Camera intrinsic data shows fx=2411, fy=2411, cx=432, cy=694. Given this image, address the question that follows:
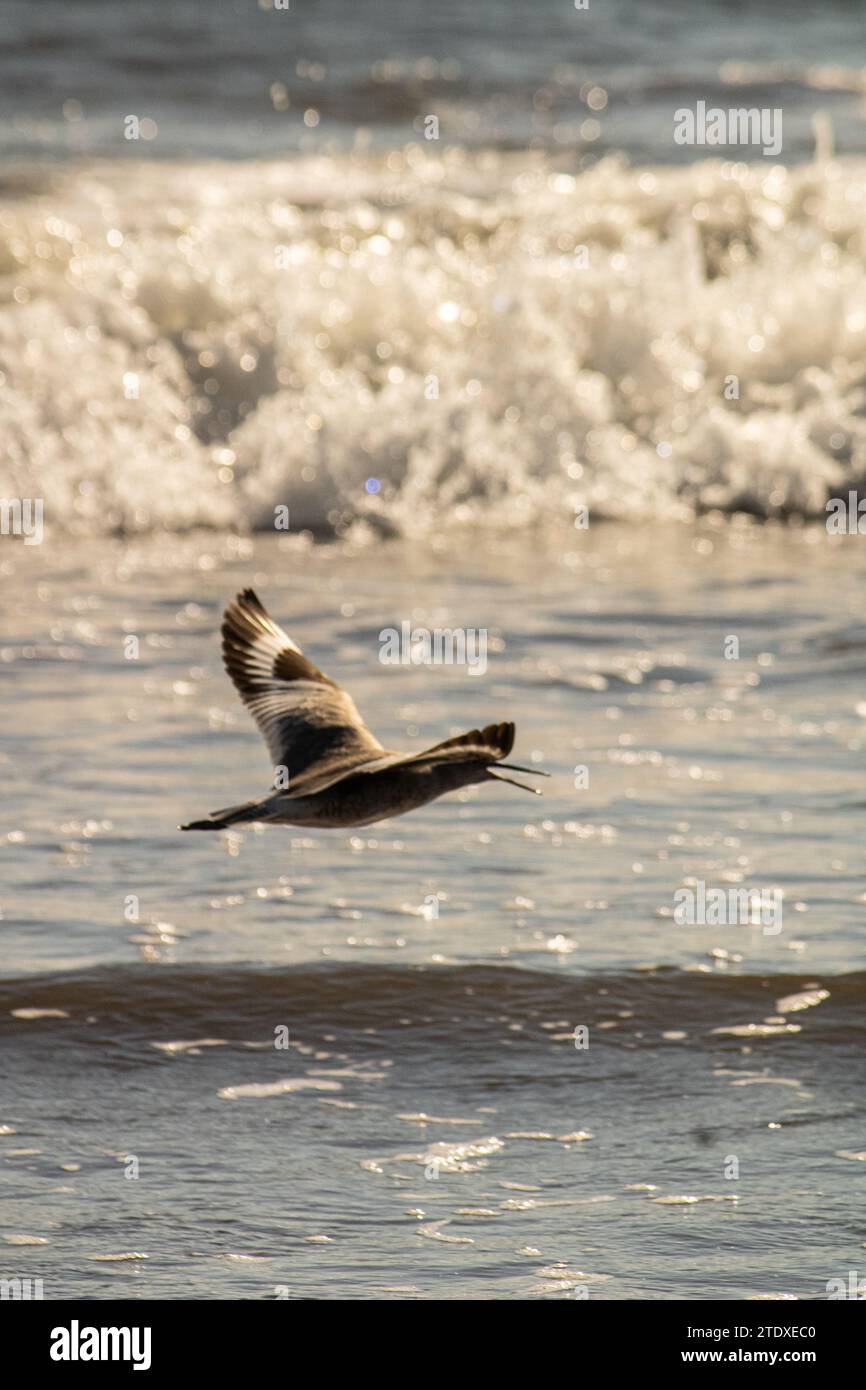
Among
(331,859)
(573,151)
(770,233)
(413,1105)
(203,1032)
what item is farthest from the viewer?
(573,151)

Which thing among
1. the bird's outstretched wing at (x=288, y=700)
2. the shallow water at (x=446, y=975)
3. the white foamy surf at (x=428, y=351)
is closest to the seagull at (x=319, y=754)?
the bird's outstretched wing at (x=288, y=700)

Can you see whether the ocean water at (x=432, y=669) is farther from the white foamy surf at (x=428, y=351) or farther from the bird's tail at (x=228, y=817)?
the bird's tail at (x=228, y=817)

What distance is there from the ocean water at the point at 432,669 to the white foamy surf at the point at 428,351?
27mm

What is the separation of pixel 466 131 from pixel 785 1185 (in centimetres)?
1273

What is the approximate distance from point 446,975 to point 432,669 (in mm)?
2630

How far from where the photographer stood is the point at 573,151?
15508mm

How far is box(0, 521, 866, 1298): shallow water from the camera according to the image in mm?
4156

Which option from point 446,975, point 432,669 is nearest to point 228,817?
point 446,975

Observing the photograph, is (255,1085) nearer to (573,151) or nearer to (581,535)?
(581,535)

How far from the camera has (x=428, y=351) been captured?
11680 millimetres

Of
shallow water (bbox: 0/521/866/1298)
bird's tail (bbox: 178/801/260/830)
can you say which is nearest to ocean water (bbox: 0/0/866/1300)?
shallow water (bbox: 0/521/866/1298)

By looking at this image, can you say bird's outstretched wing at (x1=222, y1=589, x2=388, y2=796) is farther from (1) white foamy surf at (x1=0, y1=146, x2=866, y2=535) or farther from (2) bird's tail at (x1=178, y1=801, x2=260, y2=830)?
→ (1) white foamy surf at (x1=0, y1=146, x2=866, y2=535)

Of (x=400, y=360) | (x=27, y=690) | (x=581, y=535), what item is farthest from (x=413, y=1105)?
(x=400, y=360)

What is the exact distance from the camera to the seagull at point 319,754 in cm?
381
